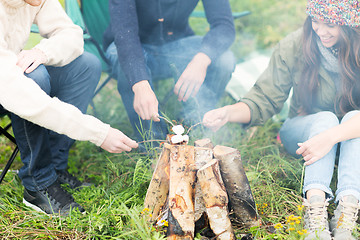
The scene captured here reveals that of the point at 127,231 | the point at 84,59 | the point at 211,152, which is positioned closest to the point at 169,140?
the point at 211,152

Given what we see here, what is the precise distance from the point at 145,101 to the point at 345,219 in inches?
49.8

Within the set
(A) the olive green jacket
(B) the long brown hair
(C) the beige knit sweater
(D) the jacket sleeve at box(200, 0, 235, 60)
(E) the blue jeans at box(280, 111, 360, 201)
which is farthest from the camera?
(D) the jacket sleeve at box(200, 0, 235, 60)

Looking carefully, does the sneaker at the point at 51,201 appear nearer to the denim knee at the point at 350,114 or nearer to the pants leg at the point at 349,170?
the pants leg at the point at 349,170

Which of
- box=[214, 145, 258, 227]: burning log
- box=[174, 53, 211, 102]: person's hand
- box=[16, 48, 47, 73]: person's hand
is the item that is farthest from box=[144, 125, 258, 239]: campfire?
box=[16, 48, 47, 73]: person's hand

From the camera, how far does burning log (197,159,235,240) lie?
1.74 m

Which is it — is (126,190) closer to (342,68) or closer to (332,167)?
(332,167)

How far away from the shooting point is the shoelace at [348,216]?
1.82m

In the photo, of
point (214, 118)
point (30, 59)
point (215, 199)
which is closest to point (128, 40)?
point (30, 59)

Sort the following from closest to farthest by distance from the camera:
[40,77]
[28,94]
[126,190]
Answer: [28,94], [40,77], [126,190]

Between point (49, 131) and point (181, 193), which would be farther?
point (49, 131)

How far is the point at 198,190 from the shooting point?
1.84 m

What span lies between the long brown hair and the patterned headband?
8 centimetres

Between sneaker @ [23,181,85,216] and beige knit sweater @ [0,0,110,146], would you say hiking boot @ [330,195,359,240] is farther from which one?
sneaker @ [23,181,85,216]

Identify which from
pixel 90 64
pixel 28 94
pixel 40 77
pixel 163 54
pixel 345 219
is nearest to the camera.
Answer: pixel 28 94
